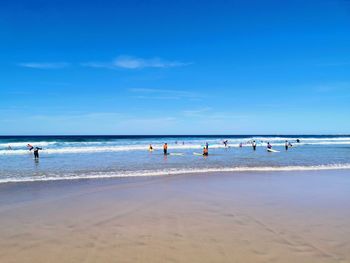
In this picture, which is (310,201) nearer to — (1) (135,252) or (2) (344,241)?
(2) (344,241)

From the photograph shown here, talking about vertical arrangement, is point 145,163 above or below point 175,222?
above

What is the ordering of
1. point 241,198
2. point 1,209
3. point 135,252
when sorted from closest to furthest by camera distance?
point 135,252 < point 1,209 < point 241,198

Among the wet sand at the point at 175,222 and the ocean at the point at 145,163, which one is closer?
the wet sand at the point at 175,222

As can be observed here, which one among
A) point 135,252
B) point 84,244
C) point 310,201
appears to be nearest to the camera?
point 135,252

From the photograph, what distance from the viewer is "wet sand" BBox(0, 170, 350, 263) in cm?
601

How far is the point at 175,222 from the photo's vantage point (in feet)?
26.7

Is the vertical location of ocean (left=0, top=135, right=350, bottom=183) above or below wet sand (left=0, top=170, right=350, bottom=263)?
above

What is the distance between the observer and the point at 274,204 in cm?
997

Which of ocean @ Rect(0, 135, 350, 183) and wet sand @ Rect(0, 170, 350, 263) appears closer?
wet sand @ Rect(0, 170, 350, 263)

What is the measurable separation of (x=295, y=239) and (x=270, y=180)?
8548 millimetres

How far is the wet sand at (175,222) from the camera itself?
601cm

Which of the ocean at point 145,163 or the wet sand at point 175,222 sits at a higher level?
the ocean at point 145,163

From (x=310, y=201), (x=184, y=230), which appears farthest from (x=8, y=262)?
(x=310, y=201)

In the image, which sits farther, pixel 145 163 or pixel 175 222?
pixel 145 163
